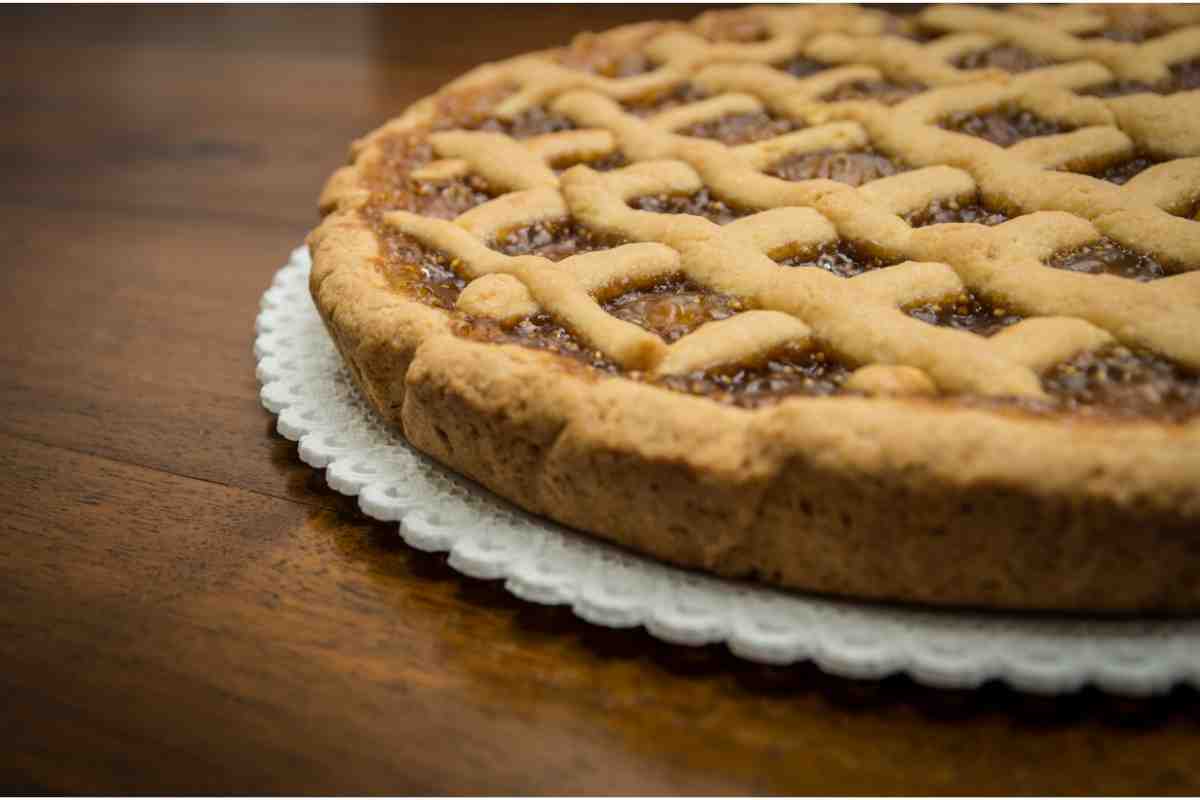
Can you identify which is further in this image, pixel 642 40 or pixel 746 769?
pixel 642 40

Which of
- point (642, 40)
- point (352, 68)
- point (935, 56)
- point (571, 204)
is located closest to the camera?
point (571, 204)

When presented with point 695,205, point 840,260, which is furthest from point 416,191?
point 840,260

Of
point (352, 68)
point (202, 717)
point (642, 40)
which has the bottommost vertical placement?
point (202, 717)

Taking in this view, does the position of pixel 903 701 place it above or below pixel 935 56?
below

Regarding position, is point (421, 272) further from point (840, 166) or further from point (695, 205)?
point (840, 166)

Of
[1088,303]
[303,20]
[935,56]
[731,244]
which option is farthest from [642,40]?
[303,20]

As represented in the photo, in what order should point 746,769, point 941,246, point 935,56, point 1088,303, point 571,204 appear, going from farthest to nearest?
point 935,56
point 571,204
point 941,246
point 1088,303
point 746,769

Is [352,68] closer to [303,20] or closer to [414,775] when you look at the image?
[303,20]
